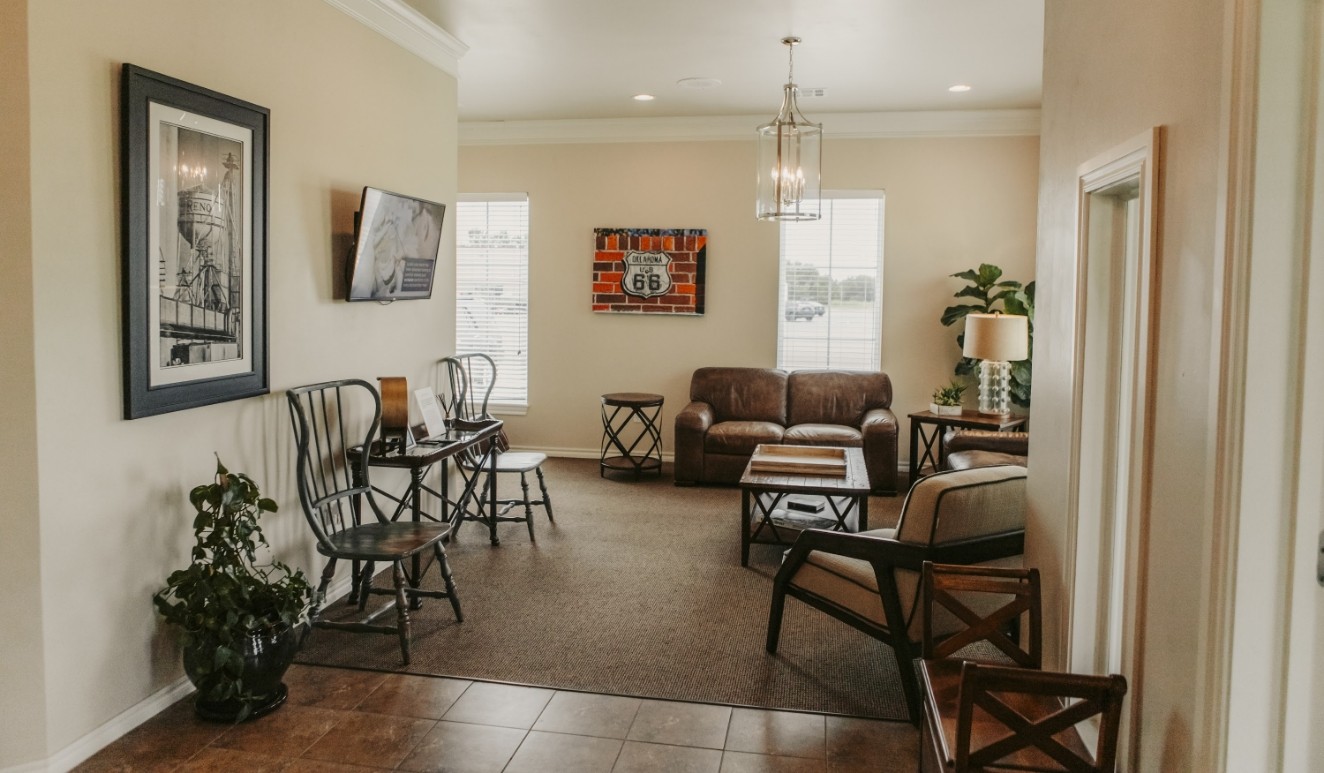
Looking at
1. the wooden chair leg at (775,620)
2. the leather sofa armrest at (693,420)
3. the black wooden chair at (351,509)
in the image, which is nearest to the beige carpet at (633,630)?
the wooden chair leg at (775,620)

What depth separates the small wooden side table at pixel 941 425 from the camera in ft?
21.4

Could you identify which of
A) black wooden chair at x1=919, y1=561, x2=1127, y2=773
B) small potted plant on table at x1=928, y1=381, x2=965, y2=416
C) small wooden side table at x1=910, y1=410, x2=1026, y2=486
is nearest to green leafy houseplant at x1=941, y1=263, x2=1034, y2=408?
small wooden side table at x1=910, y1=410, x2=1026, y2=486

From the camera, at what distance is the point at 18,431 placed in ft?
8.92

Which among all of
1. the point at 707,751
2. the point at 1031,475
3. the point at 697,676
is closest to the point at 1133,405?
the point at 1031,475

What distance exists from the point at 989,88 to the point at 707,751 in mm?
5157

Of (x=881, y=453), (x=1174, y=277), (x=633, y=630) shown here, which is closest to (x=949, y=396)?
(x=881, y=453)

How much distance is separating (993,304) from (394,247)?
467cm

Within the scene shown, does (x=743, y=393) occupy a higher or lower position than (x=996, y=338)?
lower

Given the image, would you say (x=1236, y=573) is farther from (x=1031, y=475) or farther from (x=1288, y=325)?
(x=1031, y=475)

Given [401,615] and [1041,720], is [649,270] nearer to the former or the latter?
[401,615]

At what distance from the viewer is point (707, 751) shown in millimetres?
3064

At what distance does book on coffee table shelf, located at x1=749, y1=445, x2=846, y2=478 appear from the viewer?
17.0ft

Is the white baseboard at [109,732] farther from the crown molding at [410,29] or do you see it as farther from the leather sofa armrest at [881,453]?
the leather sofa armrest at [881,453]

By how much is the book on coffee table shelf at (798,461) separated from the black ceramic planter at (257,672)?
8.74ft
